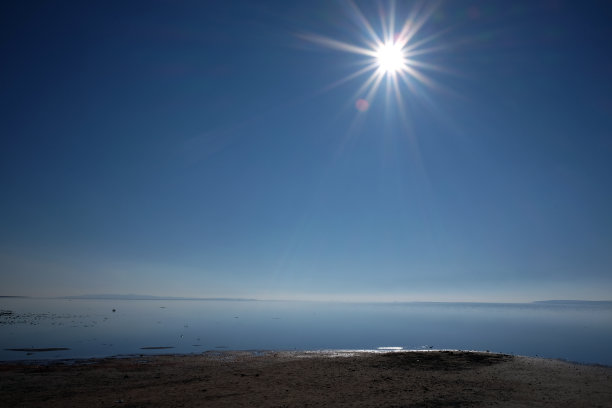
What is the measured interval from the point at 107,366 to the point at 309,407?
19.9 m

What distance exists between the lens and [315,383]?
2041 cm

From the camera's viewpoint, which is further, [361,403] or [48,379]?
[48,379]

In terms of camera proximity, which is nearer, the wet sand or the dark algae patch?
the wet sand

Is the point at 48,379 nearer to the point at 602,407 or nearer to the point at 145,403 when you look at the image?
the point at 145,403

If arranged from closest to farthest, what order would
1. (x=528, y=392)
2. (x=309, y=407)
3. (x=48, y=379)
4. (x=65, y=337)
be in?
1. (x=309, y=407)
2. (x=528, y=392)
3. (x=48, y=379)
4. (x=65, y=337)

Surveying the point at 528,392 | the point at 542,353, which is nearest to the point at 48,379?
the point at 528,392

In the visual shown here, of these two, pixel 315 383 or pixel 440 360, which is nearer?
pixel 315 383

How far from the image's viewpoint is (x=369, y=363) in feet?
88.5

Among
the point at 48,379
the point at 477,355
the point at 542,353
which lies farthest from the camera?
the point at 542,353

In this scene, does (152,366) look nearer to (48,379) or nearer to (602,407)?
(48,379)

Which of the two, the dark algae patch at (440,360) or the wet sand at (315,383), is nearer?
the wet sand at (315,383)

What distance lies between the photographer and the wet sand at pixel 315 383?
16.6 m

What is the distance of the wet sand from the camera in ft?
54.6

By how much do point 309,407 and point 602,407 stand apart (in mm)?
14617
